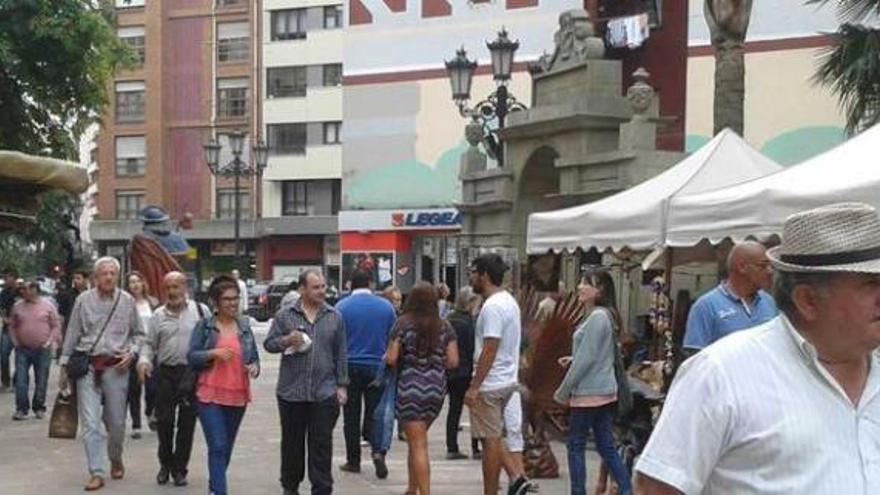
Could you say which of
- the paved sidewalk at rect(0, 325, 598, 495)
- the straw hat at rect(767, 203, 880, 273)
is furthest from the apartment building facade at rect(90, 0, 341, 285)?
the straw hat at rect(767, 203, 880, 273)

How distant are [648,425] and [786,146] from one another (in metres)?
31.9

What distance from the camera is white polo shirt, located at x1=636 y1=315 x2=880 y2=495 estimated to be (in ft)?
9.07

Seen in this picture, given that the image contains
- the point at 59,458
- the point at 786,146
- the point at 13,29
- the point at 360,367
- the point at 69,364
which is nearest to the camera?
the point at 69,364

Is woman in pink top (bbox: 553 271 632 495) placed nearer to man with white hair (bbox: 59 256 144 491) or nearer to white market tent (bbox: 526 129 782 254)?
white market tent (bbox: 526 129 782 254)

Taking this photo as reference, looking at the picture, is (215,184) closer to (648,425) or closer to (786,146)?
(786,146)

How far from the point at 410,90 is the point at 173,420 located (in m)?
40.3

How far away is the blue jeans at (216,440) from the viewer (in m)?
9.25

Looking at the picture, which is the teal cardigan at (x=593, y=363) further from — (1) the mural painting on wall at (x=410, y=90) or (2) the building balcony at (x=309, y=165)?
(2) the building balcony at (x=309, y=165)

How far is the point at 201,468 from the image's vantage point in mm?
11750

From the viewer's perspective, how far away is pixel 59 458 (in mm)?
12141

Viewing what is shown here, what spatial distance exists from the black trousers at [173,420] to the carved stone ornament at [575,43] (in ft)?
37.3

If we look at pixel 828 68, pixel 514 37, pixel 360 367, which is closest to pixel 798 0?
pixel 514 37

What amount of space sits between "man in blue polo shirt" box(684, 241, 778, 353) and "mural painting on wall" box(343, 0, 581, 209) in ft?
132

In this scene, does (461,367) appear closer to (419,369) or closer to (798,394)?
(419,369)
